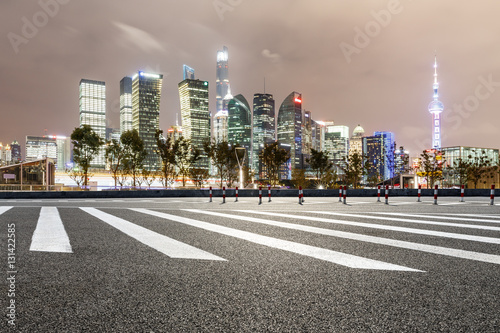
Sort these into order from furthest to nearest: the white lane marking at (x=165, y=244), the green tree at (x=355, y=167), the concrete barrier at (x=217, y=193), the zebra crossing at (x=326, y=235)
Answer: the green tree at (x=355, y=167)
the concrete barrier at (x=217, y=193)
the white lane marking at (x=165, y=244)
the zebra crossing at (x=326, y=235)

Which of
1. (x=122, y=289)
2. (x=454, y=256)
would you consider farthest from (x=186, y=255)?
(x=454, y=256)

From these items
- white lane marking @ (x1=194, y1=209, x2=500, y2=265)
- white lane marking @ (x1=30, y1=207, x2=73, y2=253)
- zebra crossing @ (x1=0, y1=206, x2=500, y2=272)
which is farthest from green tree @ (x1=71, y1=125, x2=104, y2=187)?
white lane marking @ (x1=194, y1=209, x2=500, y2=265)

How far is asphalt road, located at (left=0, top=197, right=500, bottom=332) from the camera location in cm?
249

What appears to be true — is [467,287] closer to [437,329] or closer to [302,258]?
[437,329]

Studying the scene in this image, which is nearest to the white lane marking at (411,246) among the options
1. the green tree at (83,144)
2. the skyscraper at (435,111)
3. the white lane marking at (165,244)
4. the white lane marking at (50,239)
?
the white lane marking at (165,244)

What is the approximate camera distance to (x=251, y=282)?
3449mm

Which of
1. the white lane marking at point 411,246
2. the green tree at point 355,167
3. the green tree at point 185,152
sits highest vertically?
the green tree at point 185,152

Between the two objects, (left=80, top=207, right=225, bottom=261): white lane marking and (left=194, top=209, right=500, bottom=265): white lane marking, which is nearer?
(left=194, top=209, right=500, bottom=265): white lane marking

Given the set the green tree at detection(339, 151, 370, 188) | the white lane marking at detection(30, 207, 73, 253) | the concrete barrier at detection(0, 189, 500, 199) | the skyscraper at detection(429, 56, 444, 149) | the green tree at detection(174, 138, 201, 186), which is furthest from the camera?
the skyscraper at detection(429, 56, 444, 149)

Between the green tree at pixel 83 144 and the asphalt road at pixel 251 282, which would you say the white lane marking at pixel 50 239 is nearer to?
the asphalt road at pixel 251 282

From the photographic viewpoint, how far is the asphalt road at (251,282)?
2.49 metres

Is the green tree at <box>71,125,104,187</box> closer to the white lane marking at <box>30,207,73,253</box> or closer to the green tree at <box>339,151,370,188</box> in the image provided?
the green tree at <box>339,151,370,188</box>

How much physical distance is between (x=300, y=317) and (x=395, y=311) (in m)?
0.75

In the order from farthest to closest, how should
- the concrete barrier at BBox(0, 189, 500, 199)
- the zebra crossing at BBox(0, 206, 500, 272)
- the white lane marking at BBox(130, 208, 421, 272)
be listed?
the concrete barrier at BBox(0, 189, 500, 199) < the zebra crossing at BBox(0, 206, 500, 272) < the white lane marking at BBox(130, 208, 421, 272)
